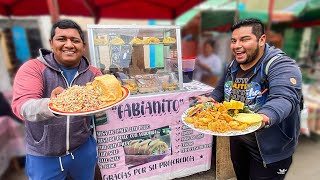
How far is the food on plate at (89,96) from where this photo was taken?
4.62 feet

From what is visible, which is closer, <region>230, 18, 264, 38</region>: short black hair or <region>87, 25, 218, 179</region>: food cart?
<region>230, 18, 264, 38</region>: short black hair

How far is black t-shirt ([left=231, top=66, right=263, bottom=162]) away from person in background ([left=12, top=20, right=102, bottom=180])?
1.26 meters

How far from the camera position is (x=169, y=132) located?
2.46 metres

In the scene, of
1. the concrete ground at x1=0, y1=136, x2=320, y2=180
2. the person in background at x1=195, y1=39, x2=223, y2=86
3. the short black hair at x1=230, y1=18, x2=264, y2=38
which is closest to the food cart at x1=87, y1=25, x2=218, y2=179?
the concrete ground at x1=0, y1=136, x2=320, y2=180

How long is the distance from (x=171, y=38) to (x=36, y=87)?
1.45 meters

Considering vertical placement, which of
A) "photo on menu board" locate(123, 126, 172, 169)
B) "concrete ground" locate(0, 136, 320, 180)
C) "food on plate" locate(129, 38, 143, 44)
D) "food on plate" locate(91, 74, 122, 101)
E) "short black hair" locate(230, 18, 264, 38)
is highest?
"short black hair" locate(230, 18, 264, 38)

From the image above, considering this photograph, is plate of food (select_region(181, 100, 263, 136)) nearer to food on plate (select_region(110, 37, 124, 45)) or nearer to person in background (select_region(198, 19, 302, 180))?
person in background (select_region(198, 19, 302, 180))

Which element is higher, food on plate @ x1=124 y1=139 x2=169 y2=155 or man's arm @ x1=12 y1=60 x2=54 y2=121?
man's arm @ x1=12 y1=60 x2=54 y2=121

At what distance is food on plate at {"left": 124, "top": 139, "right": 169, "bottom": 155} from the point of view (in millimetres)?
2320

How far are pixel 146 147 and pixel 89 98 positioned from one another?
3.58 ft

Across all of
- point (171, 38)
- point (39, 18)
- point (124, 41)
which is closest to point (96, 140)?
point (124, 41)

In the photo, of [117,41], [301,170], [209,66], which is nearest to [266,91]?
[117,41]

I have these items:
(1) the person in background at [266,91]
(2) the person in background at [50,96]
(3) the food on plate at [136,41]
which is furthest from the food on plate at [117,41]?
(1) the person in background at [266,91]

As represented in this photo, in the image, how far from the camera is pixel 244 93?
187 cm
